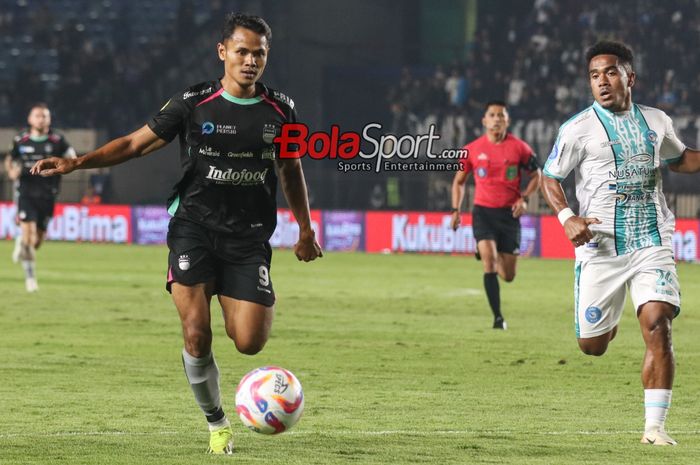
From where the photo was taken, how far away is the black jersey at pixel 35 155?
18.8 meters

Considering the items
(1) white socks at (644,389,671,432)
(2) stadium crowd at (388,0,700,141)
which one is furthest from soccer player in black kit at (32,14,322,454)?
(2) stadium crowd at (388,0,700,141)

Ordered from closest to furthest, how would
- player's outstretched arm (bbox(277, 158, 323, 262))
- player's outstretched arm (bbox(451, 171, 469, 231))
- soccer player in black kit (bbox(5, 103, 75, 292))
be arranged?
player's outstretched arm (bbox(277, 158, 323, 262)) → player's outstretched arm (bbox(451, 171, 469, 231)) → soccer player in black kit (bbox(5, 103, 75, 292))

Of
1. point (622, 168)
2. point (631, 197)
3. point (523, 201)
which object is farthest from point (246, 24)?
point (523, 201)

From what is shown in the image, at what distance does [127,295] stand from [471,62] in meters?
18.1

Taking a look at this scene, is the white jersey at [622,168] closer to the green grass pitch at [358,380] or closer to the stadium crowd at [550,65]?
the green grass pitch at [358,380]

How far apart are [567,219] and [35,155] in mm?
12621

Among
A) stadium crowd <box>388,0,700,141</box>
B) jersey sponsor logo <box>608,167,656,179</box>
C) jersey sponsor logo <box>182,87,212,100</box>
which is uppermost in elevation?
stadium crowd <box>388,0,700,141</box>

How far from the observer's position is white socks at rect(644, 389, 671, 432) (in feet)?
23.7

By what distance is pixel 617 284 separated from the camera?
304 inches

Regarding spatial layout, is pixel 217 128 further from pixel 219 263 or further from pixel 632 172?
pixel 632 172

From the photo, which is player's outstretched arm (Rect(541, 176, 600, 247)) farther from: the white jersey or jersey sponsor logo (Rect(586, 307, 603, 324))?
jersey sponsor logo (Rect(586, 307, 603, 324))

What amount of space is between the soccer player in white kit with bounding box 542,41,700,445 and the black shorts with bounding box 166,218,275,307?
1.66 metres

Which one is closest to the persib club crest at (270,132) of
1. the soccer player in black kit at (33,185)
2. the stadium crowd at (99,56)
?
the soccer player in black kit at (33,185)

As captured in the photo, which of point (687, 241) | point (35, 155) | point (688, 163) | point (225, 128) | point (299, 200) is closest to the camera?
point (225, 128)
